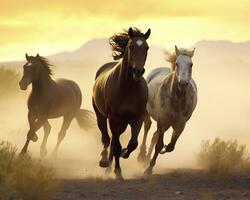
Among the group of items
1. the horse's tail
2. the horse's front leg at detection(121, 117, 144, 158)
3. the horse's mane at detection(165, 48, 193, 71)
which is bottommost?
the horse's front leg at detection(121, 117, 144, 158)

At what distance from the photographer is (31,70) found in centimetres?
1767

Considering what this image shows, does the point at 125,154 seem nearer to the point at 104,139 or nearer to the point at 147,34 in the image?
the point at 104,139

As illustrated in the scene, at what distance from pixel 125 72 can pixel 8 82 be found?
26.5 meters

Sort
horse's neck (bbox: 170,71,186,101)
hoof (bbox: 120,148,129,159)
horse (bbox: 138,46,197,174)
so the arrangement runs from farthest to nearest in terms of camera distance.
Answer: horse's neck (bbox: 170,71,186,101), horse (bbox: 138,46,197,174), hoof (bbox: 120,148,129,159)

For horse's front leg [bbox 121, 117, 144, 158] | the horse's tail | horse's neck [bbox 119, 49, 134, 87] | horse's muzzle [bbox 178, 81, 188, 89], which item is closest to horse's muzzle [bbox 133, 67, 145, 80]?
horse's neck [bbox 119, 49, 134, 87]

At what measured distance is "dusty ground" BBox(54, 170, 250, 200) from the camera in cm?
1070

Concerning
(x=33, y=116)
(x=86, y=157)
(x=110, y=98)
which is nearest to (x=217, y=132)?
(x=86, y=157)

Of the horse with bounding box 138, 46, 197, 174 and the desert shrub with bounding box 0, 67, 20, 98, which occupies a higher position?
the desert shrub with bounding box 0, 67, 20, 98

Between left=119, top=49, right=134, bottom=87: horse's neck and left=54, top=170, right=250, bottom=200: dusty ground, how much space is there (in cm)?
173

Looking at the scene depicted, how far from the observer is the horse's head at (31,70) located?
1741 cm

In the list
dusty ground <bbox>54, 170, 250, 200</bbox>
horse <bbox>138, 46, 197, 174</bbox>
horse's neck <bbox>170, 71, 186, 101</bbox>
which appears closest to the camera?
dusty ground <bbox>54, 170, 250, 200</bbox>

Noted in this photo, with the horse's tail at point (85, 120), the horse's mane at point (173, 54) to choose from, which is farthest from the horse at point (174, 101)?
the horse's tail at point (85, 120)

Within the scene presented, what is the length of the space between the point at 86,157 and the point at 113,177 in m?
6.15

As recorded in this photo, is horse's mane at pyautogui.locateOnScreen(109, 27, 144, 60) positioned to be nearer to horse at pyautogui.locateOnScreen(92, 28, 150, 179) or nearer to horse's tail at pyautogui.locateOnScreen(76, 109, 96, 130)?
horse at pyautogui.locateOnScreen(92, 28, 150, 179)
